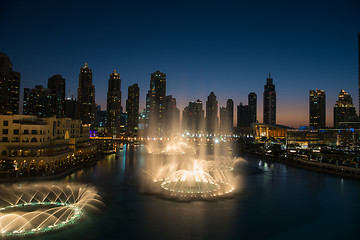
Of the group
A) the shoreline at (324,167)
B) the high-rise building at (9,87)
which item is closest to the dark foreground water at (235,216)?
the shoreline at (324,167)

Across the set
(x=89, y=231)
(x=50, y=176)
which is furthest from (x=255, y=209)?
(x=50, y=176)

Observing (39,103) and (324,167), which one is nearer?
(324,167)

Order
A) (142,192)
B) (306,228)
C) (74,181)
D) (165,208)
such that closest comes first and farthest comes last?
(306,228) < (165,208) < (142,192) < (74,181)

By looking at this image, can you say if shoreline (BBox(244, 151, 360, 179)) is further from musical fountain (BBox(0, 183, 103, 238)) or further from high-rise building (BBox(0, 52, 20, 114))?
high-rise building (BBox(0, 52, 20, 114))

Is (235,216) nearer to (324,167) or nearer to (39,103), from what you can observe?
(324,167)

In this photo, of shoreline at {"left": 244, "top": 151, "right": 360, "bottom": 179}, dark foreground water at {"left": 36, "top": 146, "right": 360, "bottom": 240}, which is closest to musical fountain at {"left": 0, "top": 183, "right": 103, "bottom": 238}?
dark foreground water at {"left": 36, "top": 146, "right": 360, "bottom": 240}

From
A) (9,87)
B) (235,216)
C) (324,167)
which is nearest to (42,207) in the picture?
(235,216)

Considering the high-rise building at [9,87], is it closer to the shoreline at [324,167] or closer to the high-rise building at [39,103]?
the high-rise building at [39,103]

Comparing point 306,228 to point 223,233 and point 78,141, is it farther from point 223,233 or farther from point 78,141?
point 78,141
